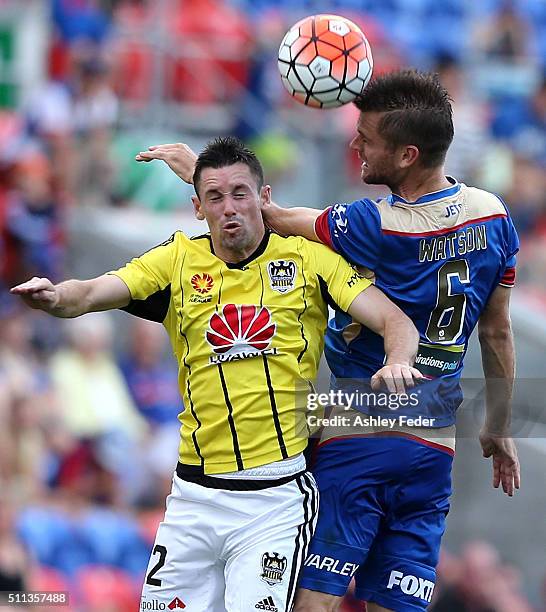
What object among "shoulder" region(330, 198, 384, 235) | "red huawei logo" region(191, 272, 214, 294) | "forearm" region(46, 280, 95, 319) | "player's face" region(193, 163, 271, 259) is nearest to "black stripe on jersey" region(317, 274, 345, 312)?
"shoulder" region(330, 198, 384, 235)

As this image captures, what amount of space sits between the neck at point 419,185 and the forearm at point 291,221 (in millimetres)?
350

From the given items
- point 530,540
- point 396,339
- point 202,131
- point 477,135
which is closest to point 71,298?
point 396,339

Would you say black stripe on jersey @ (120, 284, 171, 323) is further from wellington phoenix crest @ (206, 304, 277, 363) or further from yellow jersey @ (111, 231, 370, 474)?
wellington phoenix crest @ (206, 304, 277, 363)

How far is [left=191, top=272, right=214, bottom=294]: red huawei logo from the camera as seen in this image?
5194mm

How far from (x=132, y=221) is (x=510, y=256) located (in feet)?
23.1

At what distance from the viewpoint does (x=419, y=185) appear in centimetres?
526

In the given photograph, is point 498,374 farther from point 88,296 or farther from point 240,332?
point 88,296

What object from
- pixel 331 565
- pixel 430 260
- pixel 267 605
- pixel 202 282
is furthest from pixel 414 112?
pixel 267 605

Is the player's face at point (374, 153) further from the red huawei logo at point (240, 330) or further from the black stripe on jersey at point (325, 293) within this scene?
the red huawei logo at point (240, 330)

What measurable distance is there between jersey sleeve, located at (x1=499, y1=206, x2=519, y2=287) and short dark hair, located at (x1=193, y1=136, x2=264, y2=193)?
→ 1.02 metres

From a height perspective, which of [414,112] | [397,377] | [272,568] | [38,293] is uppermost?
[414,112]

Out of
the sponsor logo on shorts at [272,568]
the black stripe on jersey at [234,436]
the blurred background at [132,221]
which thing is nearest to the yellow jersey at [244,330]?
the black stripe on jersey at [234,436]

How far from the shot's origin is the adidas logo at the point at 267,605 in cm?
502

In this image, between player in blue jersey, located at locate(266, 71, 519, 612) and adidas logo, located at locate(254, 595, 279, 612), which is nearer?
adidas logo, located at locate(254, 595, 279, 612)
